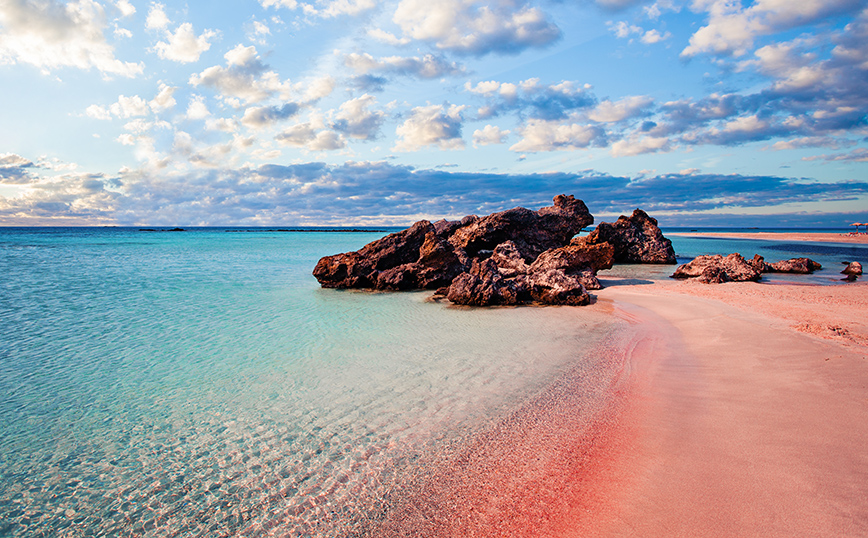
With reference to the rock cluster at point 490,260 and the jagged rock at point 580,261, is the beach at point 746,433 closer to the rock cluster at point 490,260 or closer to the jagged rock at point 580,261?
the rock cluster at point 490,260

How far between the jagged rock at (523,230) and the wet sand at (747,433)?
399 inches

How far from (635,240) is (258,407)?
26.5 meters

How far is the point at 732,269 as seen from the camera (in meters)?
17.0

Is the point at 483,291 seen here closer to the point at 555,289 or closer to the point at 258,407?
the point at 555,289

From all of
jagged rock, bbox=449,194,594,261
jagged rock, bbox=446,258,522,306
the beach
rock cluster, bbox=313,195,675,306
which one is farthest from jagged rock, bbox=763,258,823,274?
jagged rock, bbox=446,258,522,306

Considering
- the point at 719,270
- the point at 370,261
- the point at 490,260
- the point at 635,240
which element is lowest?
the point at 719,270

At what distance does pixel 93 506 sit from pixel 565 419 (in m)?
4.42

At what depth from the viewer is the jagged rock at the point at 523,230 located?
59.1 feet

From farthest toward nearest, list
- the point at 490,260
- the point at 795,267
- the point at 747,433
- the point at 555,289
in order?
1. the point at 795,267
2. the point at 490,260
3. the point at 555,289
4. the point at 747,433

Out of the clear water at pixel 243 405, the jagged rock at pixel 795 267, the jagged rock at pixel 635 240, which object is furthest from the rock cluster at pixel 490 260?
the jagged rock at pixel 795 267

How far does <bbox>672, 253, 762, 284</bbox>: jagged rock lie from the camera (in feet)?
52.4

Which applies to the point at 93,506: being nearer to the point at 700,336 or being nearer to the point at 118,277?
the point at 700,336

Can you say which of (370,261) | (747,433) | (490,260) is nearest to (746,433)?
(747,433)

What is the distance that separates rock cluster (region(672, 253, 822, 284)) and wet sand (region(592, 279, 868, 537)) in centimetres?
787
